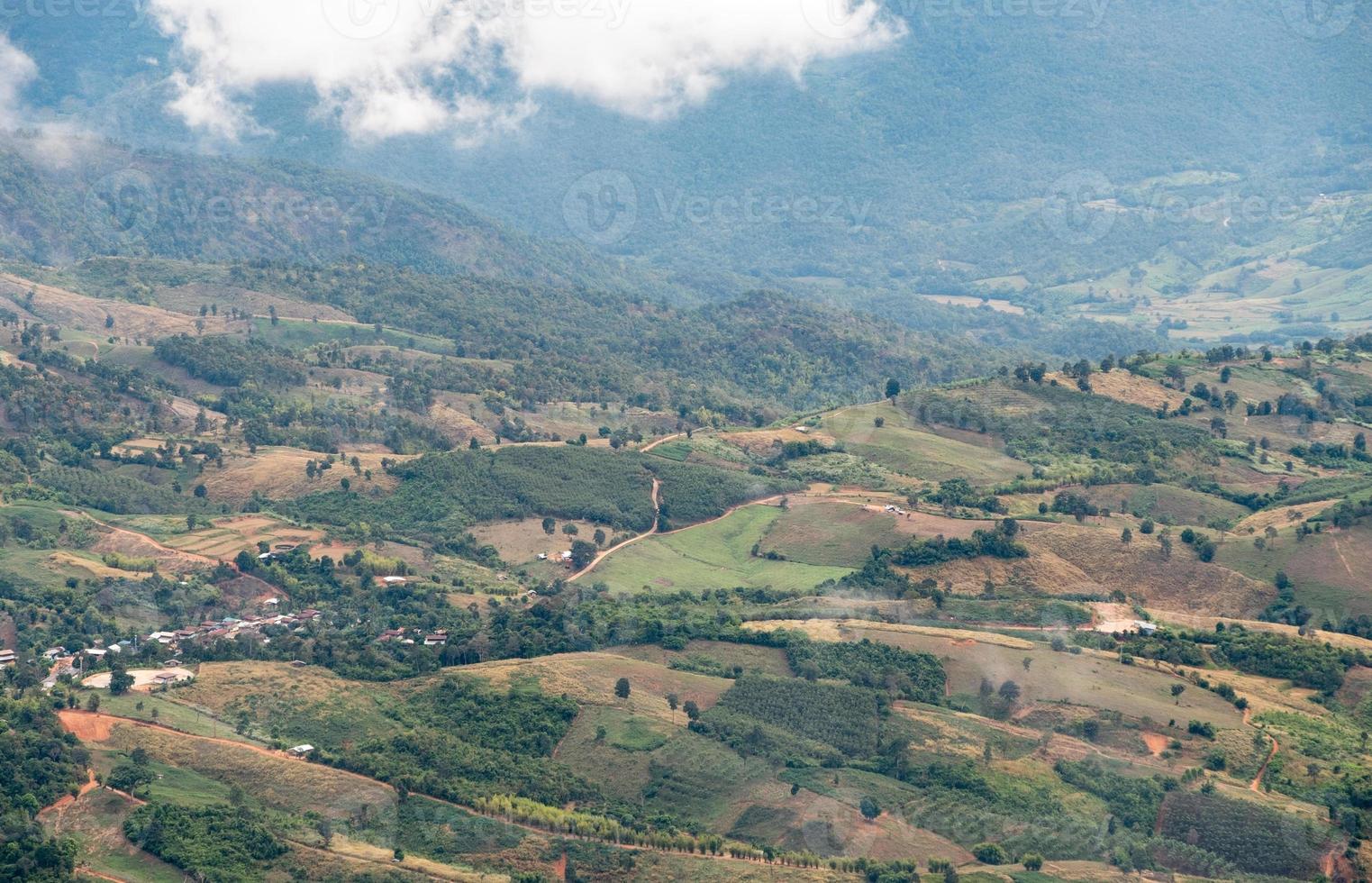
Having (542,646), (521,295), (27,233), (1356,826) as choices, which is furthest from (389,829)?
(27,233)

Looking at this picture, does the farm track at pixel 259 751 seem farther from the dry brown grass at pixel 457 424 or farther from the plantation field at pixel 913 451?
Answer: the dry brown grass at pixel 457 424

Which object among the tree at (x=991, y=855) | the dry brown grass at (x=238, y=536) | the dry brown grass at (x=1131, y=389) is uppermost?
the dry brown grass at (x=1131, y=389)

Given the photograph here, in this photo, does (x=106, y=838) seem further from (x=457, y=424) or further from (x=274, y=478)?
(x=457, y=424)

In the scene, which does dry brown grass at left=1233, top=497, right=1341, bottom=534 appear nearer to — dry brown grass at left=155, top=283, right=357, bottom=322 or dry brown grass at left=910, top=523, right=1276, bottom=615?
dry brown grass at left=910, top=523, right=1276, bottom=615

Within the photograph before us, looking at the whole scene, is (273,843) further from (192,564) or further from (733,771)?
(192,564)

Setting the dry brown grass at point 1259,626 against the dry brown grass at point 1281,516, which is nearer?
the dry brown grass at point 1259,626

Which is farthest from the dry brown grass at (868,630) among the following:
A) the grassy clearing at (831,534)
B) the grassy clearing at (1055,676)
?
the grassy clearing at (831,534)

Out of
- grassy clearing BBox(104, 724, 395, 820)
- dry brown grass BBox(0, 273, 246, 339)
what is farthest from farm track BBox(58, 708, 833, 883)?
dry brown grass BBox(0, 273, 246, 339)

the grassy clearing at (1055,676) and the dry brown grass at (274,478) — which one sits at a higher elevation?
the dry brown grass at (274,478)
